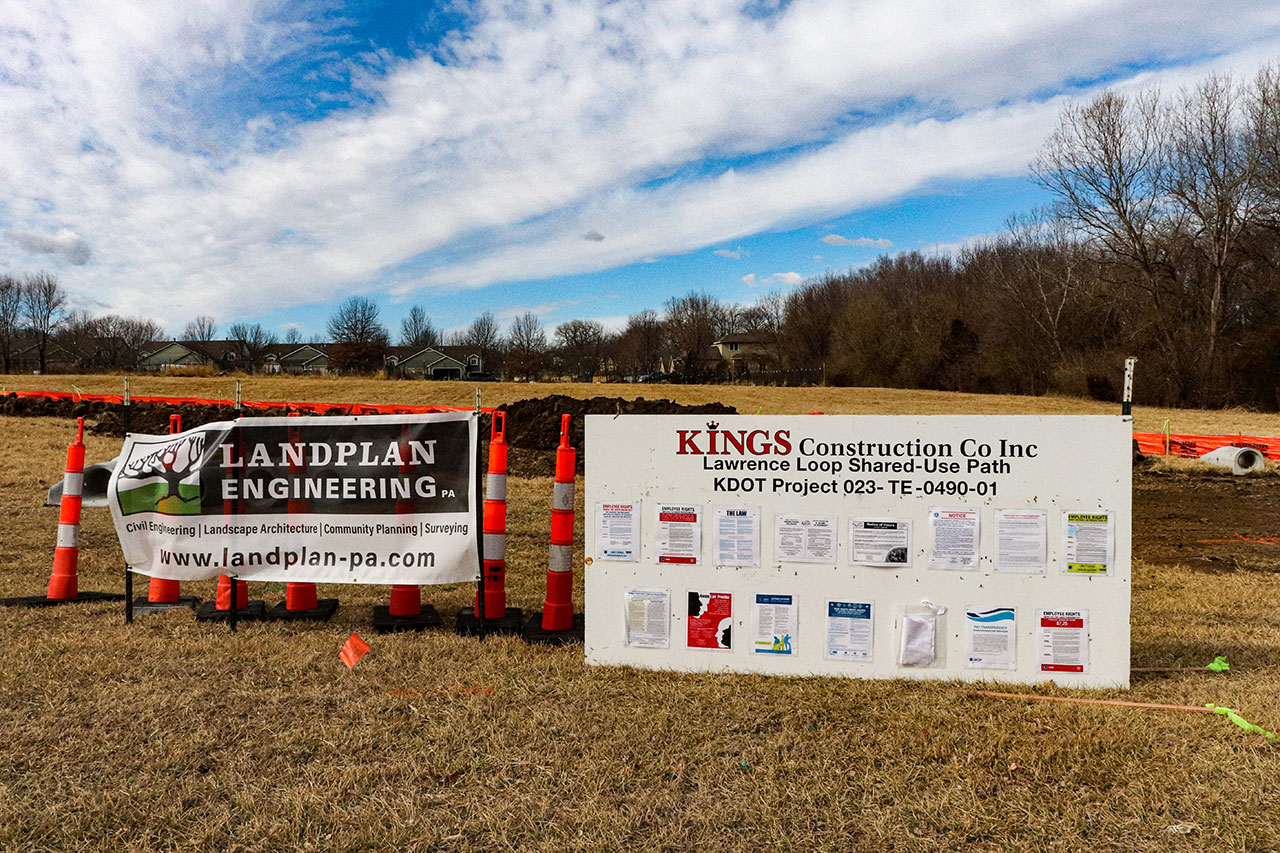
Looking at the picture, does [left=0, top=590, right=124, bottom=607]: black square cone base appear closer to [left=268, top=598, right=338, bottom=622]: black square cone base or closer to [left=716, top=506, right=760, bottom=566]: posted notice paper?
[left=268, top=598, right=338, bottom=622]: black square cone base

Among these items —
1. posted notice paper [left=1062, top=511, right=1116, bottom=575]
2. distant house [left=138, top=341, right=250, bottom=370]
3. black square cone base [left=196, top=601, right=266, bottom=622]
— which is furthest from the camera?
distant house [left=138, top=341, right=250, bottom=370]

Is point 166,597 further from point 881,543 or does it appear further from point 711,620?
point 881,543

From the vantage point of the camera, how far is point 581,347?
298 ft

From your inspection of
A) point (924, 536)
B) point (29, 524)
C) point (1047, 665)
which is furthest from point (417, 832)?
point (29, 524)

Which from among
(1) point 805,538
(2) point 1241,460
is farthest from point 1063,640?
(2) point 1241,460

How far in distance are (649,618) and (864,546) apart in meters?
1.31

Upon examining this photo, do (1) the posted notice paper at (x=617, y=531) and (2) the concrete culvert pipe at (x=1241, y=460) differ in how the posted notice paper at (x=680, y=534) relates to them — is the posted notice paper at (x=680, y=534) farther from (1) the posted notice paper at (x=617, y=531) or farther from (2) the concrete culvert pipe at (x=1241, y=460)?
(2) the concrete culvert pipe at (x=1241, y=460)

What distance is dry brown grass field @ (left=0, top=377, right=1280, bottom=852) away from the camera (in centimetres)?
294

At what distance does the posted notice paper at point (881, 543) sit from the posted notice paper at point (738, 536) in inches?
21.4

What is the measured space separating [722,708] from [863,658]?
0.96 m

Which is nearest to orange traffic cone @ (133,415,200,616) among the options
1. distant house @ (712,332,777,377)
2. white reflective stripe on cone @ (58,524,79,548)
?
white reflective stripe on cone @ (58,524,79,548)

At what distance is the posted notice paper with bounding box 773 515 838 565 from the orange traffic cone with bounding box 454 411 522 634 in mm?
1805

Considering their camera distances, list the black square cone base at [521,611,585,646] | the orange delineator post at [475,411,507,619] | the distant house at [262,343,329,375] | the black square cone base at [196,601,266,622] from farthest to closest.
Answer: the distant house at [262,343,329,375], the black square cone base at [196,601,266,622], the orange delineator post at [475,411,507,619], the black square cone base at [521,611,585,646]

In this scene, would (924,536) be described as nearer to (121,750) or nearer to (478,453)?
(478,453)
